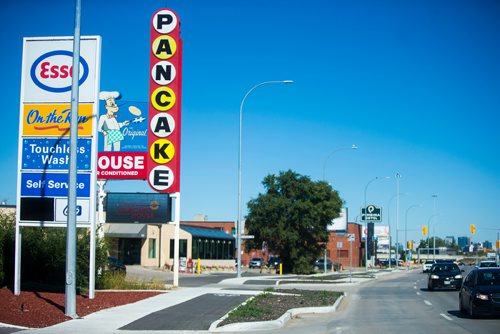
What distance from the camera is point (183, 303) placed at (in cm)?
2003

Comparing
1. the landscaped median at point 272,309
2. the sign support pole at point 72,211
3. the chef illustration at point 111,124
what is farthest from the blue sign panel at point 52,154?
the chef illustration at point 111,124

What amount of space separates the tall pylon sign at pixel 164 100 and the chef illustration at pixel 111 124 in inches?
122

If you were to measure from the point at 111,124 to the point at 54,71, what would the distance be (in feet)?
32.5

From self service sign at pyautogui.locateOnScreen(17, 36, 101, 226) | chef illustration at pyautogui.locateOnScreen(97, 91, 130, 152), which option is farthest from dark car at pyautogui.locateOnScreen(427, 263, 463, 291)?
self service sign at pyautogui.locateOnScreen(17, 36, 101, 226)

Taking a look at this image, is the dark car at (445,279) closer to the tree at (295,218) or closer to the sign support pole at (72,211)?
the sign support pole at (72,211)

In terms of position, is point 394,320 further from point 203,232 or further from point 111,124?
point 203,232

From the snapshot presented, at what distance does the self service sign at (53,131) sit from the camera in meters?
19.3

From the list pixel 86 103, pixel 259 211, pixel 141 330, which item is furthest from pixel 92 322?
pixel 259 211

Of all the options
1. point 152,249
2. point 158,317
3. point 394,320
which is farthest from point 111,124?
point 152,249

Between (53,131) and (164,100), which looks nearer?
(53,131)

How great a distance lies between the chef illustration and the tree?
29.8 m

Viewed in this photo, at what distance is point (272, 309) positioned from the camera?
748 inches

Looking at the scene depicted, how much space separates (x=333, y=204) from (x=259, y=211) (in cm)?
687

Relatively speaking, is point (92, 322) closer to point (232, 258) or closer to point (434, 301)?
point (434, 301)
